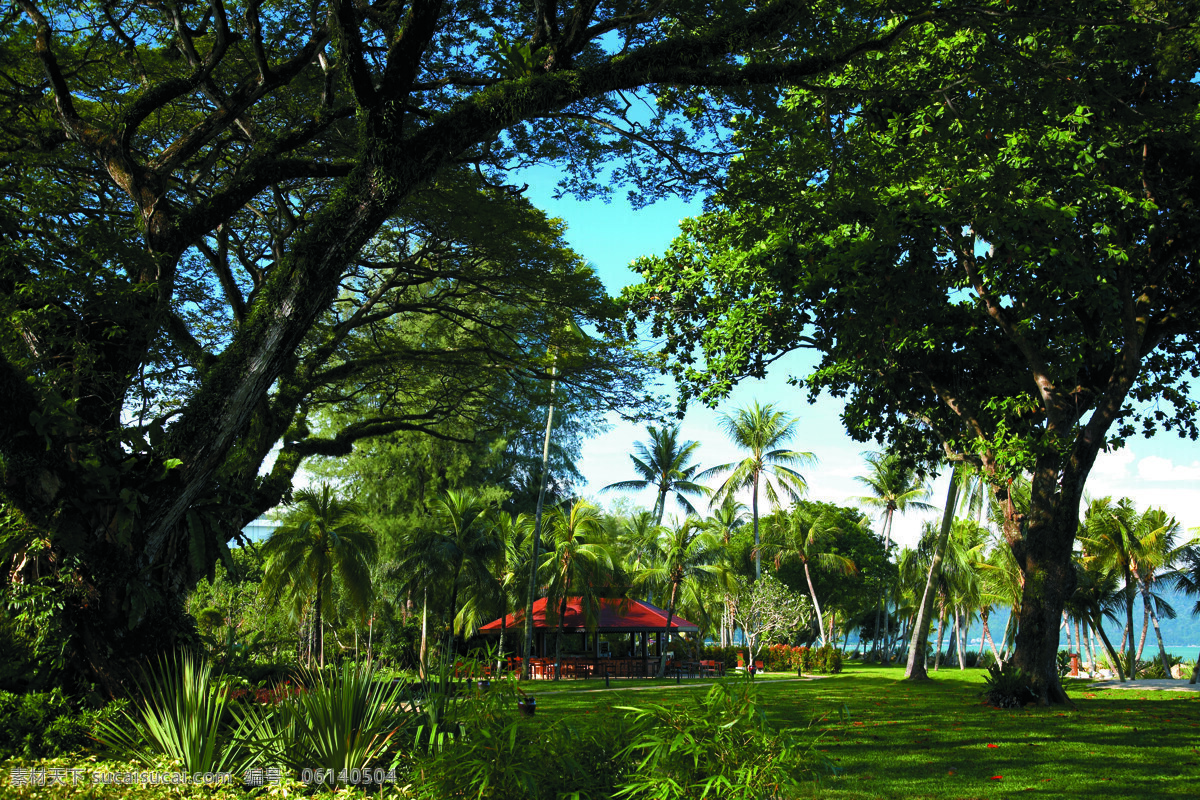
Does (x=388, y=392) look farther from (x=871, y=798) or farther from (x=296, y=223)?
(x=871, y=798)

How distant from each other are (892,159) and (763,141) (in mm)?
2561

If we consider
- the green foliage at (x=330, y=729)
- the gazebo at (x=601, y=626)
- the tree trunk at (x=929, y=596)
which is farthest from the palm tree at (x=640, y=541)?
the green foliage at (x=330, y=729)

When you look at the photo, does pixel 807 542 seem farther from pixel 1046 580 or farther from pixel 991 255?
pixel 991 255

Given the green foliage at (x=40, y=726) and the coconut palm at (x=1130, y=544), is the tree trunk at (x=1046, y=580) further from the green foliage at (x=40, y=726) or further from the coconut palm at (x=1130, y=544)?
the coconut palm at (x=1130, y=544)

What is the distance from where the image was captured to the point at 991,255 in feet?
49.0

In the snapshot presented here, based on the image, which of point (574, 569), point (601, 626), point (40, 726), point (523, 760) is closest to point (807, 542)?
point (601, 626)

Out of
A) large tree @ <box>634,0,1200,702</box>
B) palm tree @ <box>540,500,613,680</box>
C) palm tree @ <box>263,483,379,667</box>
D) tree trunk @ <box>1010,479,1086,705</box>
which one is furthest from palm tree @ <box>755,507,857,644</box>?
tree trunk @ <box>1010,479,1086,705</box>

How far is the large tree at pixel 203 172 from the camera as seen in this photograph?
7664 millimetres

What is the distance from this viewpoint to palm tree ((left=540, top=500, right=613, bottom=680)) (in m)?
31.4

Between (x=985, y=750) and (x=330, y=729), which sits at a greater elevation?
(x=330, y=729)

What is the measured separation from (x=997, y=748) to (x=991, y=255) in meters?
9.04

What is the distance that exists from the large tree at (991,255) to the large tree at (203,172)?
1553 mm

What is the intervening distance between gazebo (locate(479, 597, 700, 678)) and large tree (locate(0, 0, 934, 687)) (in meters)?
22.6

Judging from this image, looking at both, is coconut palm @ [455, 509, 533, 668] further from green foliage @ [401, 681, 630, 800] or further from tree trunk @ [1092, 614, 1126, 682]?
green foliage @ [401, 681, 630, 800]
